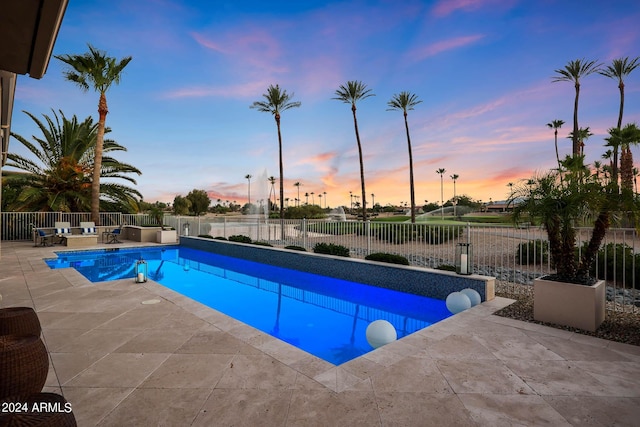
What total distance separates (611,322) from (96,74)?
22.1 metres

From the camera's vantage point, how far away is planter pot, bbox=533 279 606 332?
425 centimetres

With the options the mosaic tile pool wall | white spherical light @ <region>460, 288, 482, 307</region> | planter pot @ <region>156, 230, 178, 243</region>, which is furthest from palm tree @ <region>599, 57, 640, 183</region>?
planter pot @ <region>156, 230, 178, 243</region>

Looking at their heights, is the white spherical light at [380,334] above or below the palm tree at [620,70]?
below

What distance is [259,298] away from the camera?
7.69 m

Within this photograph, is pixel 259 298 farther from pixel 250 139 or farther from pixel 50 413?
pixel 250 139

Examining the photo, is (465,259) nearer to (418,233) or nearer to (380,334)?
(418,233)

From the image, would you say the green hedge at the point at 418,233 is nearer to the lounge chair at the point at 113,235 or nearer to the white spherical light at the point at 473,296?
the white spherical light at the point at 473,296

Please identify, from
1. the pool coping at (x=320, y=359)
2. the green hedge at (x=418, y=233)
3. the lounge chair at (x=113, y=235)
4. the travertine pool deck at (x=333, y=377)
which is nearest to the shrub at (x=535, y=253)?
the green hedge at (x=418, y=233)

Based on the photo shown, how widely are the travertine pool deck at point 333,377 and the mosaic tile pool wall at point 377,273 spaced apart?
65.4 inches

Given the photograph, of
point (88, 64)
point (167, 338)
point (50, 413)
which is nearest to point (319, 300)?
point (167, 338)

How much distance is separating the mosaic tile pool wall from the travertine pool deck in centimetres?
166

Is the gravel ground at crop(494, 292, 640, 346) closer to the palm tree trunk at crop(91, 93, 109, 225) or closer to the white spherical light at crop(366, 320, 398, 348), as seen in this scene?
the white spherical light at crop(366, 320, 398, 348)

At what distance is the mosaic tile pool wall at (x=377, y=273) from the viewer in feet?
20.8

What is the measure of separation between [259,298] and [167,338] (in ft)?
12.5
